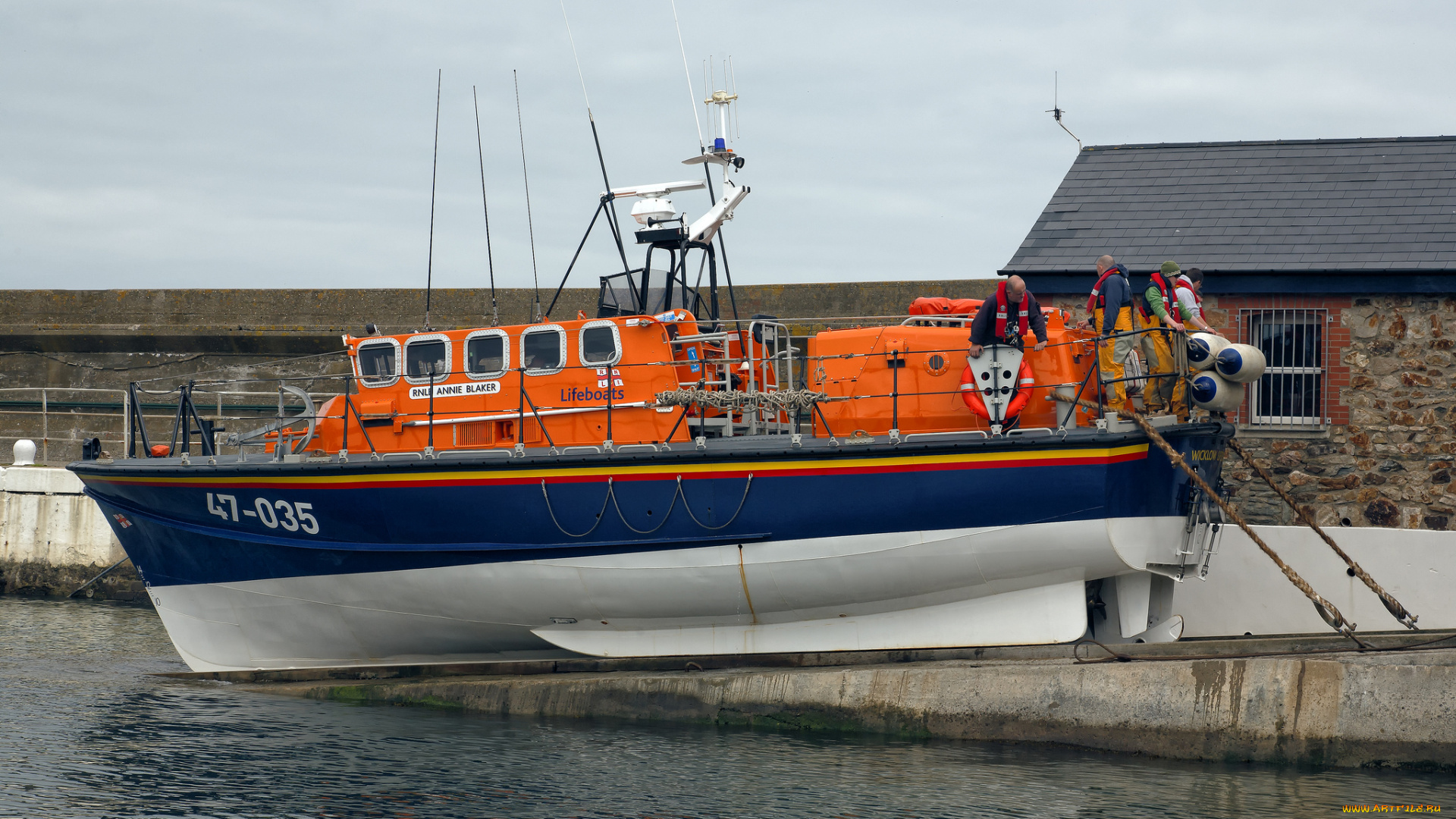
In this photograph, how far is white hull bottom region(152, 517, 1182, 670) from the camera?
30.8ft

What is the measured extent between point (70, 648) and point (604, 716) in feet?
20.7

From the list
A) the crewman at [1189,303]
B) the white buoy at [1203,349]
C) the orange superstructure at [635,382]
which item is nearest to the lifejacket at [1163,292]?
the crewman at [1189,303]

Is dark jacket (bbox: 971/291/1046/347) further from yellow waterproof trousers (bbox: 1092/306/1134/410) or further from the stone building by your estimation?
the stone building

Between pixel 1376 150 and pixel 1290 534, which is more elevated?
pixel 1376 150

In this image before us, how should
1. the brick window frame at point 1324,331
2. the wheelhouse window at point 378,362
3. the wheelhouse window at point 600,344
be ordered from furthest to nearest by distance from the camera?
1. the brick window frame at point 1324,331
2. the wheelhouse window at point 378,362
3. the wheelhouse window at point 600,344

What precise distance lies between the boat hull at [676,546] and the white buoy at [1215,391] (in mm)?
236

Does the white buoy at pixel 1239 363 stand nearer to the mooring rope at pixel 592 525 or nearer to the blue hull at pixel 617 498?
the blue hull at pixel 617 498

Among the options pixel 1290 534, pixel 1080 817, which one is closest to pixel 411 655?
pixel 1080 817

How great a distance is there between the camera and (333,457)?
10.5 meters

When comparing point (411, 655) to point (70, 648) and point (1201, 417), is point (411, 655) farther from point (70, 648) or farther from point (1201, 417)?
point (1201, 417)

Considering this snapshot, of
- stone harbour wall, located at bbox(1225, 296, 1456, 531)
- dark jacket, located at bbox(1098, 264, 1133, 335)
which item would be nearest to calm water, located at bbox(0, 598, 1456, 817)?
dark jacket, located at bbox(1098, 264, 1133, 335)

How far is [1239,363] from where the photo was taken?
9.15 meters

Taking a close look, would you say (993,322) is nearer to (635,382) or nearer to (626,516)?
(635,382)

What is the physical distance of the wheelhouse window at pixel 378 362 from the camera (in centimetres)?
1093
